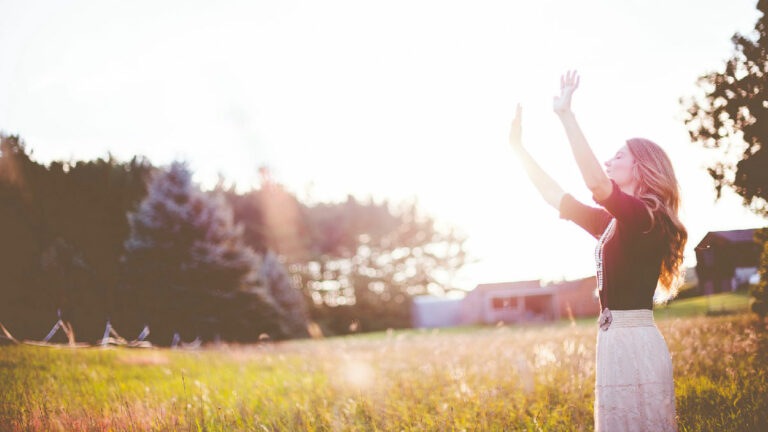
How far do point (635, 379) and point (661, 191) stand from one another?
0.92 m

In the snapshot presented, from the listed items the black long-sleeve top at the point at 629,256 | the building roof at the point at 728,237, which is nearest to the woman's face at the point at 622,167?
the black long-sleeve top at the point at 629,256

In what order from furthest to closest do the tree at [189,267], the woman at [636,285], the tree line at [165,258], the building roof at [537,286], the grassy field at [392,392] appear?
the building roof at [537,286]
the tree at [189,267]
the tree line at [165,258]
the grassy field at [392,392]
the woman at [636,285]

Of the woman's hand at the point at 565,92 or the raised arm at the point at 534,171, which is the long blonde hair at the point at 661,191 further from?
the woman's hand at the point at 565,92

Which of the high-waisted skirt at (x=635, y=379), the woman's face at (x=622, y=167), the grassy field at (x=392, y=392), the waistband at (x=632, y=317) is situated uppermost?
the woman's face at (x=622, y=167)

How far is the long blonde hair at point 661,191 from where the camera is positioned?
1.99 m

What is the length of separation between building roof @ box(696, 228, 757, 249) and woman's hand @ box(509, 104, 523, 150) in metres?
3.09

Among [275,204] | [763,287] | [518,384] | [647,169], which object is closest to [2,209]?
[518,384]

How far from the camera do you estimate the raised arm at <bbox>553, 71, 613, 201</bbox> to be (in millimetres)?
1730

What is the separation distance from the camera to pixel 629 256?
1.96 m

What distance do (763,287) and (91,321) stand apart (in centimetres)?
1767

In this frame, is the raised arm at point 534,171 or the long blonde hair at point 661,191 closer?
the long blonde hair at point 661,191

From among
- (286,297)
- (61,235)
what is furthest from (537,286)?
(61,235)

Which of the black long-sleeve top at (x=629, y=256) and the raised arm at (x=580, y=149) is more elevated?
the raised arm at (x=580, y=149)

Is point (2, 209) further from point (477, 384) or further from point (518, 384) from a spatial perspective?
point (518, 384)
